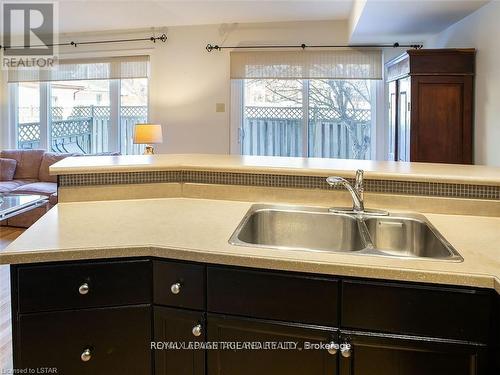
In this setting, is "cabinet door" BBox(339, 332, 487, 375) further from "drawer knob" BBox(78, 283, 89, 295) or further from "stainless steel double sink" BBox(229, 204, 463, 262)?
"drawer knob" BBox(78, 283, 89, 295)

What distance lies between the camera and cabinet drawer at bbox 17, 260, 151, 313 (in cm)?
127

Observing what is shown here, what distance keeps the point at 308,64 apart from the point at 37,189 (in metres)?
3.55

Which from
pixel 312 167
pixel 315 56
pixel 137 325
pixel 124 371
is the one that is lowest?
pixel 124 371

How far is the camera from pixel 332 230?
171 centimetres

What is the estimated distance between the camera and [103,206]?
181 cm

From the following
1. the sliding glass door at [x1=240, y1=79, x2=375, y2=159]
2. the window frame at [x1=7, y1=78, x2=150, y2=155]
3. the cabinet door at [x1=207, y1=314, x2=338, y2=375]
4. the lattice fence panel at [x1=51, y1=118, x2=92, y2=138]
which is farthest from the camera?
the lattice fence panel at [x1=51, y1=118, x2=92, y2=138]

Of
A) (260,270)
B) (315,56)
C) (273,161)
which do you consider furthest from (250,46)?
(260,270)

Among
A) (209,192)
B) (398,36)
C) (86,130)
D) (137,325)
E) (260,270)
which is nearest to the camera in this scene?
(260,270)

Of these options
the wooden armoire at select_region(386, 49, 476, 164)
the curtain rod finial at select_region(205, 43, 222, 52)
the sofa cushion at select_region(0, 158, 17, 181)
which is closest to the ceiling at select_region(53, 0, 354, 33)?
the curtain rod finial at select_region(205, 43, 222, 52)

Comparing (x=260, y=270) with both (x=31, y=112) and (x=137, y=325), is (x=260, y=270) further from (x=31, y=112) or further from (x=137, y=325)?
(x=31, y=112)

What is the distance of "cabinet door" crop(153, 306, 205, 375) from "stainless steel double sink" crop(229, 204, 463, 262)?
354 mm

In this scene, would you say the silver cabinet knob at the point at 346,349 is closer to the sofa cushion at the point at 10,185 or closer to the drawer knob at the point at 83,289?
the drawer knob at the point at 83,289

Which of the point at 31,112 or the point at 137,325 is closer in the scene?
the point at 137,325

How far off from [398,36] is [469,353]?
3844 millimetres
